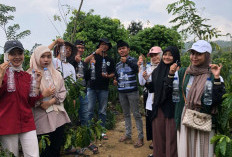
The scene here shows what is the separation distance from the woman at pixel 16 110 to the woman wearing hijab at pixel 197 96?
72.2 inches

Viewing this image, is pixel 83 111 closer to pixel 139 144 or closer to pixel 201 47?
pixel 139 144

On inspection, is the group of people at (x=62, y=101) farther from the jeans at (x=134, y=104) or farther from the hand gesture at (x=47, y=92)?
the jeans at (x=134, y=104)

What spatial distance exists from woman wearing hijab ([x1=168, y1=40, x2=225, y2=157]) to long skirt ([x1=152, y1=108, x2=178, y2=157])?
248 mm

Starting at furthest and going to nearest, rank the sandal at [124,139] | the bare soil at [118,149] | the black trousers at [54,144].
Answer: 1. the sandal at [124,139]
2. the bare soil at [118,149]
3. the black trousers at [54,144]

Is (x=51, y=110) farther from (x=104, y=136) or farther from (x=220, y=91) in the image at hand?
(x=104, y=136)

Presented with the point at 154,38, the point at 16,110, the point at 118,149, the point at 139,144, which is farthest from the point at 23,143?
the point at 154,38

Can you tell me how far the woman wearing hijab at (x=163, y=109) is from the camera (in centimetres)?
334

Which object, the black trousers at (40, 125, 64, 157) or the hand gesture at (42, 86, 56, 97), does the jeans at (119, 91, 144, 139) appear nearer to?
the black trousers at (40, 125, 64, 157)

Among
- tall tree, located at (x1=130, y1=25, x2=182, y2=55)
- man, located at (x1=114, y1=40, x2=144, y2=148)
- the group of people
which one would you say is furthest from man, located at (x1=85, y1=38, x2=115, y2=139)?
tall tree, located at (x1=130, y1=25, x2=182, y2=55)

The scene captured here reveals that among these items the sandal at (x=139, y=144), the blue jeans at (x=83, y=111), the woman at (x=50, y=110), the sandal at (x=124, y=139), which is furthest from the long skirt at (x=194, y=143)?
the sandal at (x=124, y=139)

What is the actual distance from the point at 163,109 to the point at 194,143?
2.44 ft

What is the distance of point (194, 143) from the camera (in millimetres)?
2846

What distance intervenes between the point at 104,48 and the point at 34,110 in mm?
2567

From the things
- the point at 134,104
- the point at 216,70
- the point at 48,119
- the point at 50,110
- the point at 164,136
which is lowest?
the point at 164,136
